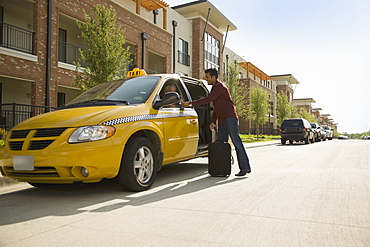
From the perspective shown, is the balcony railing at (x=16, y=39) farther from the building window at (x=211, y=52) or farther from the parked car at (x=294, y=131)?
the building window at (x=211, y=52)

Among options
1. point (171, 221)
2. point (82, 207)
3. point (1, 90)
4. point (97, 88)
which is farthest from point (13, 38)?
point (171, 221)

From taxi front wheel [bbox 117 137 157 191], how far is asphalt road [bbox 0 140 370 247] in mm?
174

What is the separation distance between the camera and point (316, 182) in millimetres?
5852

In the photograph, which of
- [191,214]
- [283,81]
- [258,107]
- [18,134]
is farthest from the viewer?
[283,81]

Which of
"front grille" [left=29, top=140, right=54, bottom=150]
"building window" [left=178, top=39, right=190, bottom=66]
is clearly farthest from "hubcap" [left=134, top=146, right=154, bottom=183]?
"building window" [left=178, top=39, right=190, bottom=66]

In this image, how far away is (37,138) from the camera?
169 inches

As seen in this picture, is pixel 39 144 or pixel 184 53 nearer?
pixel 39 144

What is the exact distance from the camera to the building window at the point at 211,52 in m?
32.0

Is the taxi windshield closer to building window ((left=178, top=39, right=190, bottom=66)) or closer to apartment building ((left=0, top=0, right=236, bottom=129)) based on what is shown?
apartment building ((left=0, top=0, right=236, bottom=129))

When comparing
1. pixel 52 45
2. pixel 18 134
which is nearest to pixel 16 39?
pixel 52 45

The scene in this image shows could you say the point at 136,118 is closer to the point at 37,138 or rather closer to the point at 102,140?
the point at 102,140

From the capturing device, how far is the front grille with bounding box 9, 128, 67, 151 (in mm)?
4238

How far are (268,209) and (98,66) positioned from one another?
10009 millimetres

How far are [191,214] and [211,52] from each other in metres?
30.9
